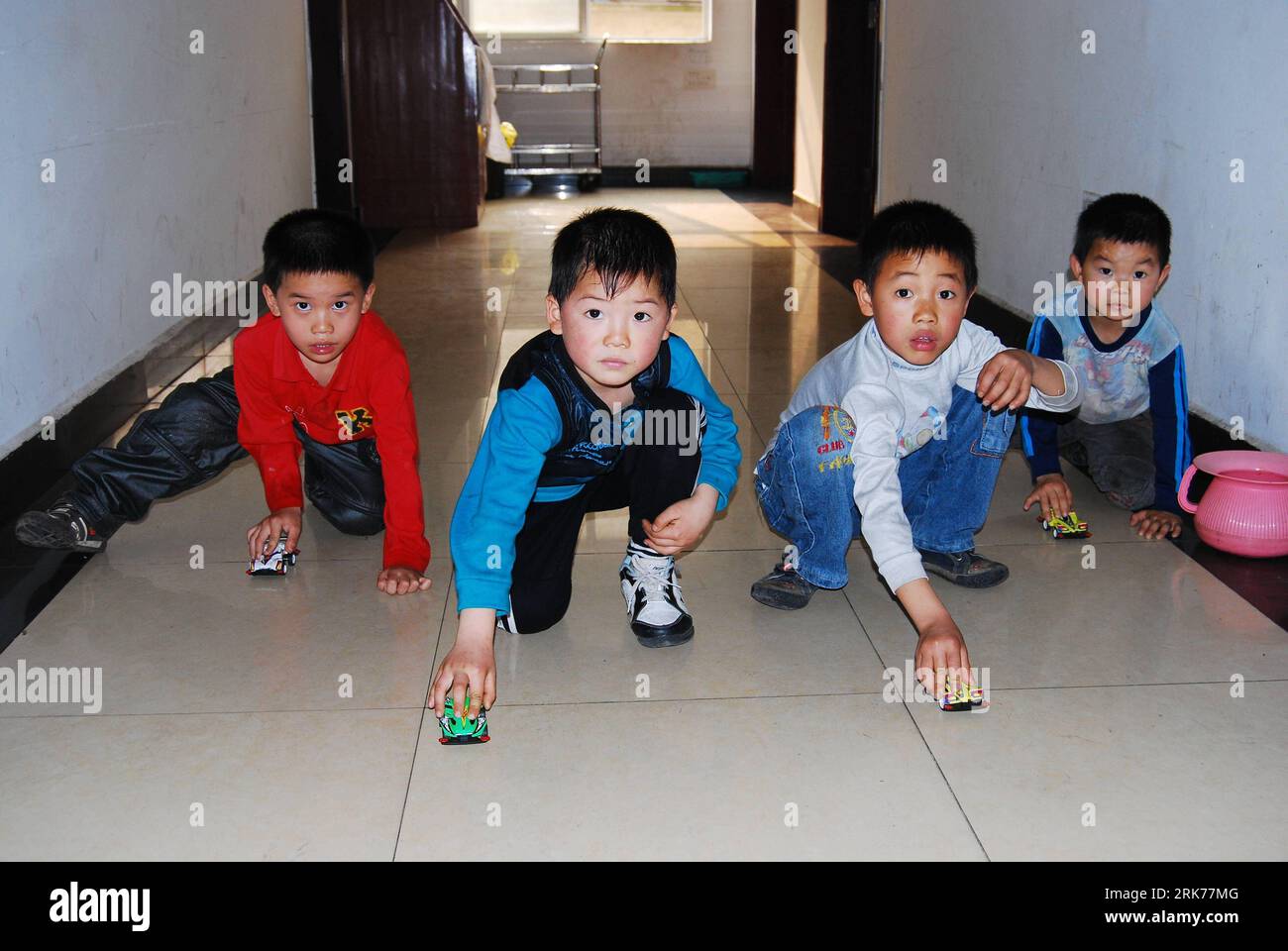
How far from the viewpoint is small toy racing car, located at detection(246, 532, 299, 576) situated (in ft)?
6.65

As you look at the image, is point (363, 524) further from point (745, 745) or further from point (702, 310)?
point (702, 310)

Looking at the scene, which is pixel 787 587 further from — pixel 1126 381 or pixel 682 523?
pixel 1126 381

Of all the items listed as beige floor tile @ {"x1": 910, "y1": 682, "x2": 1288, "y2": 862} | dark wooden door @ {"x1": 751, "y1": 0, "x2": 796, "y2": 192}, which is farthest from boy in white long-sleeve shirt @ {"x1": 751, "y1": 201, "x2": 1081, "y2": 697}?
dark wooden door @ {"x1": 751, "y1": 0, "x2": 796, "y2": 192}

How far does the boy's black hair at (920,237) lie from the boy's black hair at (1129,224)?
21.8 inches

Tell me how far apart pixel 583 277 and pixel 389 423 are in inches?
21.7

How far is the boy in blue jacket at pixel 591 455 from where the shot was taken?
4.97ft

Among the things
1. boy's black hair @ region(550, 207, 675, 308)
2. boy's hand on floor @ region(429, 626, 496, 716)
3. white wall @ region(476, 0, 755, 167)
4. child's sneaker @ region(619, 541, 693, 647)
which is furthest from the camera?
white wall @ region(476, 0, 755, 167)

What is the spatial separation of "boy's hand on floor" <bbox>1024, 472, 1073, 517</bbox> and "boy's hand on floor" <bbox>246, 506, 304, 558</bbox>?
1274 mm

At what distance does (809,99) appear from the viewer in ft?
23.5

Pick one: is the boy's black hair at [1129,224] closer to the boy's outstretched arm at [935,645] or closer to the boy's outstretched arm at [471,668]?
the boy's outstretched arm at [935,645]

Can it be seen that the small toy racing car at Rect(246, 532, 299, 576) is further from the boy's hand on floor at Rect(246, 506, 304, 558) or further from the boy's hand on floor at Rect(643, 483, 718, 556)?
the boy's hand on floor at Rect(643, 483, 718, 556)

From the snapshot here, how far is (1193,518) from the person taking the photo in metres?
2.22
